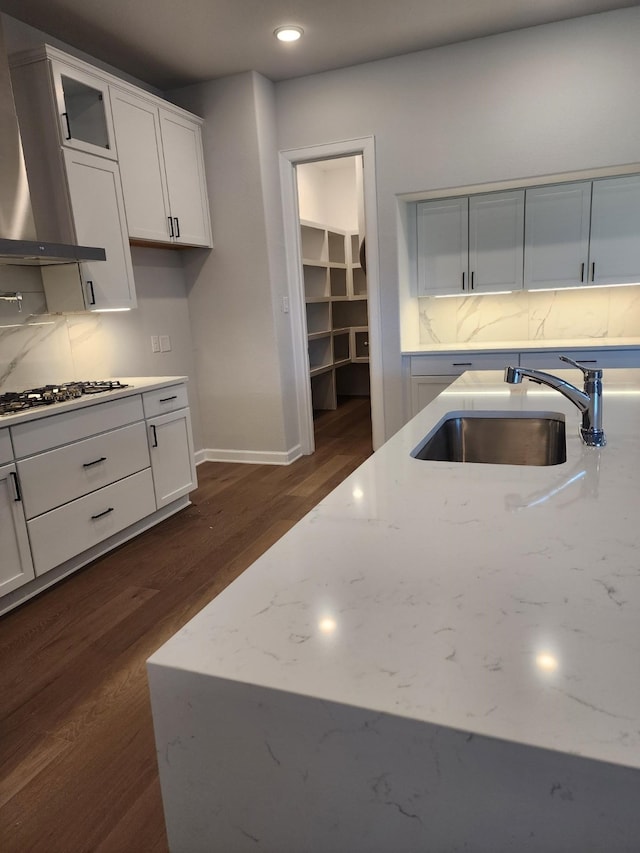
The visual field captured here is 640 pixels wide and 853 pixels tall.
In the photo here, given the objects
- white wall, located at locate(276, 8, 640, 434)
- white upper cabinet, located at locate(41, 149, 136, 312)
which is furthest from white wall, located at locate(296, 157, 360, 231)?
white upper cabinet, located at locate(41, 149, 136, 312)

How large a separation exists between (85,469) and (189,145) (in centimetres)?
251

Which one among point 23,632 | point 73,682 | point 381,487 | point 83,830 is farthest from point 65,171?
point 83,830

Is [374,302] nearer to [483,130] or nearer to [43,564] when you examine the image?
[483,130]

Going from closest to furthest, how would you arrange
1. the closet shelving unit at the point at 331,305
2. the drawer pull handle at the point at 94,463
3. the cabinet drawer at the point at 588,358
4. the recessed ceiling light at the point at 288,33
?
1. the drawer pull handle at the point at 94,463
2. the recessed ceiling light at the point at 288,33
3. the cabinet drawer at the point at 588,358
4. the closet shelving unit at the point at 331,305

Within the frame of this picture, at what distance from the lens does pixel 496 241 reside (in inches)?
163

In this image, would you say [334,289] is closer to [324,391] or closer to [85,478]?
[324,391]

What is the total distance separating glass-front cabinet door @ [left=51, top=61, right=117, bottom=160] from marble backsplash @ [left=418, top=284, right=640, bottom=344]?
2570mm

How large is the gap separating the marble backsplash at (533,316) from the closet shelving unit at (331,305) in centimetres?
156

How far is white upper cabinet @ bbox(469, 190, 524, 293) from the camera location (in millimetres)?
4055

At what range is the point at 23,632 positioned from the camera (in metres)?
2.32

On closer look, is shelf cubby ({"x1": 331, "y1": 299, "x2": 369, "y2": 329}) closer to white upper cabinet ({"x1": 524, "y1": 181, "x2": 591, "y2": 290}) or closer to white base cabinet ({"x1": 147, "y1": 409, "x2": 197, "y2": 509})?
white upper cabinet ({"x1": 524, "y1": 181, "x2": 591, "y2": 290})

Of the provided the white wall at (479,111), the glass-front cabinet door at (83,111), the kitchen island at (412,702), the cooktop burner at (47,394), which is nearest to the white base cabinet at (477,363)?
the white wall at (479,111)

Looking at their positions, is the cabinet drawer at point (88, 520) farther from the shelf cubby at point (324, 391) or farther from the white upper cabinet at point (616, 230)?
the shelf cubby at point (324, 391)

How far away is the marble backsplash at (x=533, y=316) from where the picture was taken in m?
4.16
